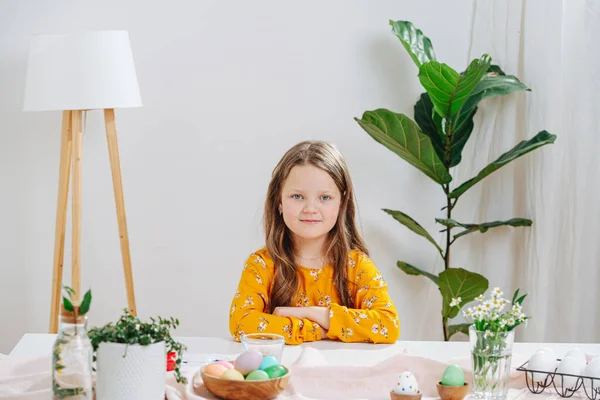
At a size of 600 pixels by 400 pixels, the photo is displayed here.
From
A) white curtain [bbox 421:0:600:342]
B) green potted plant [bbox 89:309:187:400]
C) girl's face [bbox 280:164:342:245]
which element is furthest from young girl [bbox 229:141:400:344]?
white curtain [bbox 421:0:600:342]

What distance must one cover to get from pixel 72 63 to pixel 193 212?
2.62ft

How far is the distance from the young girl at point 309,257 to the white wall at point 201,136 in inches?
46.6

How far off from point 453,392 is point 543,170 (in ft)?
5.71

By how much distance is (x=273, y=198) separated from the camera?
1995mm

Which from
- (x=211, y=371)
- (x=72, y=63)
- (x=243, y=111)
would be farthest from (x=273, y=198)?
(x=243, y=111)

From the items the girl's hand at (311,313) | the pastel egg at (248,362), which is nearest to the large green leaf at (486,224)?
the girl's hand at (311,313)

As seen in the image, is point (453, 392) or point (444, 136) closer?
point (453, 392)

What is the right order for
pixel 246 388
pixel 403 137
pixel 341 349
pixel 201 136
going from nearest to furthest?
1. pixel 246 388
2. pixel 341 349
3. pixel 403 137
4. pixel 201 136

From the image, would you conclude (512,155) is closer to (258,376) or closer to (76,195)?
(76,195)

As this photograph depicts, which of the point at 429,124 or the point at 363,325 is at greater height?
the point at 429,124

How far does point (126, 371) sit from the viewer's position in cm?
117

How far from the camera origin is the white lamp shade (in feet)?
8.71

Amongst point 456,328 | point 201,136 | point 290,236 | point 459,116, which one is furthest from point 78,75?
point 456,328

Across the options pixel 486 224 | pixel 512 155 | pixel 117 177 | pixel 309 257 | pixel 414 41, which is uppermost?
pixel 414 41
